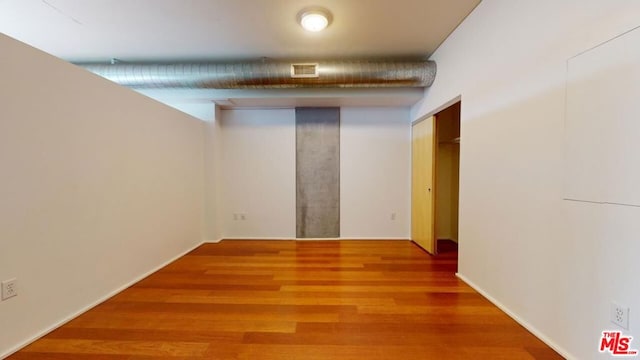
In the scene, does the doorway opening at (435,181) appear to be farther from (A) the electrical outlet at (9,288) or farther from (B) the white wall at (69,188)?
(A) the electrical outlet at (9,288)

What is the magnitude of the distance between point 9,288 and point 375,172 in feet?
13.9

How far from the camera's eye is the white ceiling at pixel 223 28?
2.39 metres

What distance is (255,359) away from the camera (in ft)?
5.41

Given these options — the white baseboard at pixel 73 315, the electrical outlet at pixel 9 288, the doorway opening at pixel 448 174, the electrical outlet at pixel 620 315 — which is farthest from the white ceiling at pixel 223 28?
the white baseboard at pixel 73 315

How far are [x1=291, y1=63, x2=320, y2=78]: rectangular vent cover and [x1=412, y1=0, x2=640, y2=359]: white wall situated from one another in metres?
1.69

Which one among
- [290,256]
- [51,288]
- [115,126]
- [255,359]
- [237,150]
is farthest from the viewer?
[237,150]

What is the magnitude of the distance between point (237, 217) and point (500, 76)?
4.15 meters

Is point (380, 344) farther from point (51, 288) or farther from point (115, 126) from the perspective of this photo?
point (115, 126)

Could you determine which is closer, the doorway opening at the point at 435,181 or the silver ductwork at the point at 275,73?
the silver ductwork at the point at 275,73

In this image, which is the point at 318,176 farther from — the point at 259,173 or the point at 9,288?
the point at 9,288

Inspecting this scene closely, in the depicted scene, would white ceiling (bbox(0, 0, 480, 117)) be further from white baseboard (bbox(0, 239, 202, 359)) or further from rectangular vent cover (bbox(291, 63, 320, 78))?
white baseboard (bbox(0, 239, 202, 359))

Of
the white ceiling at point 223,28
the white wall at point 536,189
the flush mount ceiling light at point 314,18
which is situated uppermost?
the white ceiling at point 223,28

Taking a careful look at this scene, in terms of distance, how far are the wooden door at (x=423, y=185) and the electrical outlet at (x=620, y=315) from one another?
90.9 inches

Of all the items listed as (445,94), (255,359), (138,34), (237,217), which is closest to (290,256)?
(237,217)
